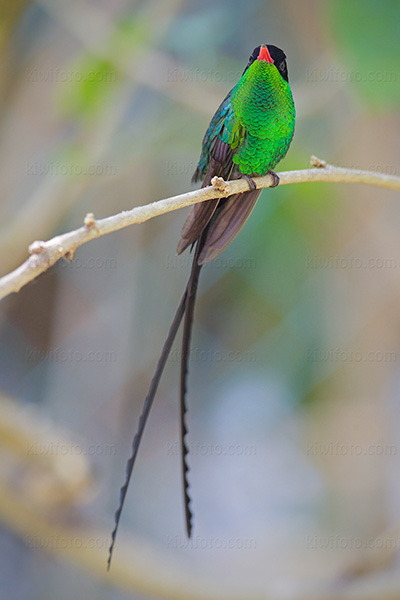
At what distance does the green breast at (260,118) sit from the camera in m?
0.89

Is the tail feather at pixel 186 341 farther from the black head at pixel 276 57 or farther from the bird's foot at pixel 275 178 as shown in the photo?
the black head at pixel 276 57

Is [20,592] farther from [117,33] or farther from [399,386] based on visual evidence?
[117,33]

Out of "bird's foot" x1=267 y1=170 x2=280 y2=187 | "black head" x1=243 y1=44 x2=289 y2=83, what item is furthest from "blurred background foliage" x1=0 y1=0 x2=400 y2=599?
"black head" x1=243 y1=44 x2=289 y2=83

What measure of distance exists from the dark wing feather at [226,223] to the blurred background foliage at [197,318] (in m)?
0.78

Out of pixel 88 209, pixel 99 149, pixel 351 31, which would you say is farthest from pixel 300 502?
pixel 351 31

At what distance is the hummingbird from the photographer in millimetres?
886

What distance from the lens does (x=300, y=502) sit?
2834 millimetres

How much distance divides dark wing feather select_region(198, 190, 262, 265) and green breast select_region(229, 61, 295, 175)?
0.16 feet

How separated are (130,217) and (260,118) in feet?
1.09

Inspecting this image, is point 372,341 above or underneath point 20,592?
above

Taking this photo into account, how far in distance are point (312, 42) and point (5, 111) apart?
1.14 meters

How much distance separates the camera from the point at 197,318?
2869 millimetres

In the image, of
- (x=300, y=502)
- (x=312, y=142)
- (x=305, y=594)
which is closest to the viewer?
(x=305, y=594)

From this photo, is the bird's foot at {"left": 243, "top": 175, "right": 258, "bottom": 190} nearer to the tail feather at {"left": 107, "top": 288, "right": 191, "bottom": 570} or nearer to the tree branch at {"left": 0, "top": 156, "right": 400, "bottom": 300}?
the tree branch at {"left": 0, "top": 156, "right": 400, "bottom": 300}
